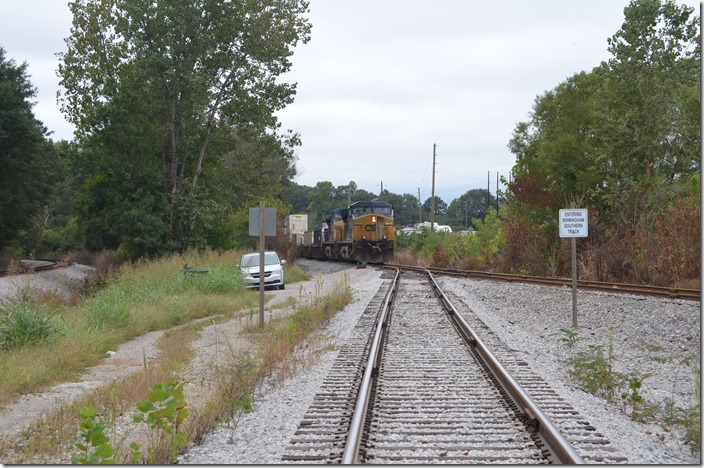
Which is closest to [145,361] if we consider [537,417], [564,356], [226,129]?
[537,417]

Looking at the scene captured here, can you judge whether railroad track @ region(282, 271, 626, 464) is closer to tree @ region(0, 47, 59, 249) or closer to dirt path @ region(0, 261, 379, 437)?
dirt path @ region(0, 261, 379, 437)

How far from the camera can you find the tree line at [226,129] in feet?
100.0

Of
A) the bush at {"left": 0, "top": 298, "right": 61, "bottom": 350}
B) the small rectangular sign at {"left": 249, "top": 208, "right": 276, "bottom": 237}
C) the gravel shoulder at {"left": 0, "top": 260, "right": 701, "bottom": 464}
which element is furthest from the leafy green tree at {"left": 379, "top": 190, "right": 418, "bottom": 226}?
the bush at {"left": 0, "top": 298, "right": 61, "bottom": 350}

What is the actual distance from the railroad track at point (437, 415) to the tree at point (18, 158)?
36.6 m

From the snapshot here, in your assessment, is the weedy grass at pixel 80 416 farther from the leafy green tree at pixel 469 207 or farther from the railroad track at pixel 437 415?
the leafy green tree at pixel 469 207

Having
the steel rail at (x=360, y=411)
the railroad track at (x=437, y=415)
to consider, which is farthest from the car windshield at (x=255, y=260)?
the railroad track at (x=437, y=415)

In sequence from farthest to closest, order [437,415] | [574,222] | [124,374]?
[574,222], [124,374], [437,415]

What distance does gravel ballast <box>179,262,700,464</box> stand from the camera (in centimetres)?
657

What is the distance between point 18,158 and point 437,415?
41715mm

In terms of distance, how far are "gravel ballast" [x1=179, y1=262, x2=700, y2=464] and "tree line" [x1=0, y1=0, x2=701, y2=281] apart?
928 centimetres

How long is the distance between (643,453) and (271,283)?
78.8 ft

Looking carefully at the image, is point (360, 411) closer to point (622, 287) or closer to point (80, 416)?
point (80, 416)

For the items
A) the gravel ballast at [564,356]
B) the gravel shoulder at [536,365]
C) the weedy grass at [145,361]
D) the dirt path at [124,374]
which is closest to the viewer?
the gravel ballast at [564,356]

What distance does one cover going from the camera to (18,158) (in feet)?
143
